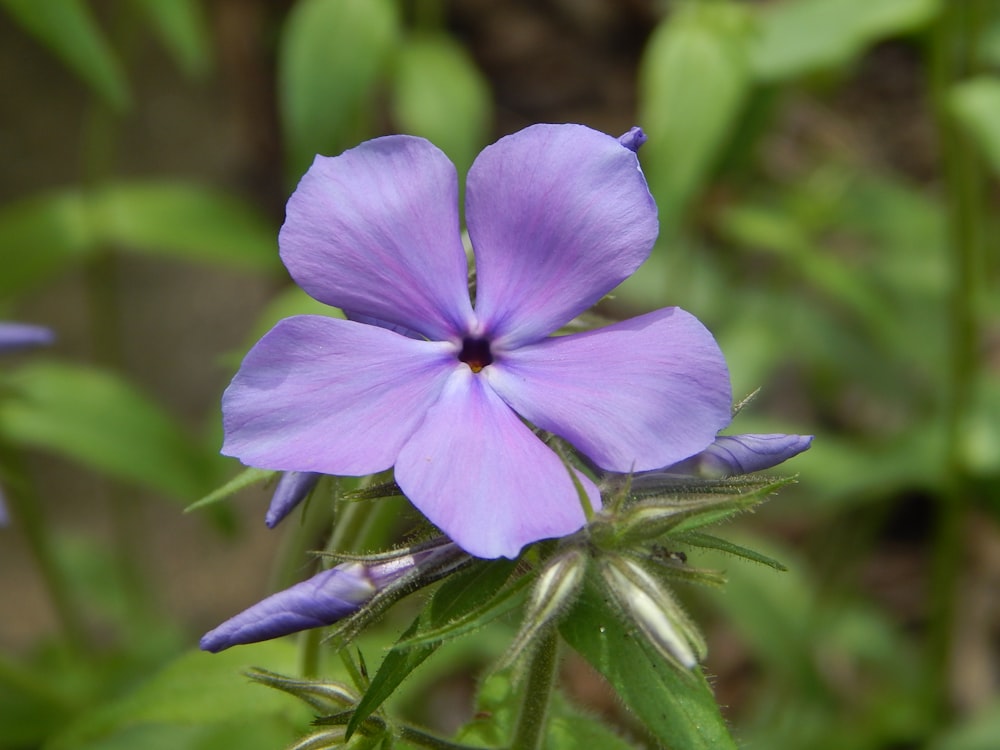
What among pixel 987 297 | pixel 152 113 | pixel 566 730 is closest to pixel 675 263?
pixel 987 297

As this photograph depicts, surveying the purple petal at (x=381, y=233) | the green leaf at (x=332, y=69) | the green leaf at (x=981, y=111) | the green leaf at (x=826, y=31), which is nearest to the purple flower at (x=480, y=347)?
the purple petal at (x=381, y=233)

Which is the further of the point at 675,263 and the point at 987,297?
the point at 675,263

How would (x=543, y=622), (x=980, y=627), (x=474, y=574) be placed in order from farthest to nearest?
(x=980, y=627) → (x=474, y=574) → (x=543, y=622)

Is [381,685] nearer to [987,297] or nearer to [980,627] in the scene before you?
[987,297]

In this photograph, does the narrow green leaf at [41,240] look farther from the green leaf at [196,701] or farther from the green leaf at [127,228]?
the green leaf at [196,701]

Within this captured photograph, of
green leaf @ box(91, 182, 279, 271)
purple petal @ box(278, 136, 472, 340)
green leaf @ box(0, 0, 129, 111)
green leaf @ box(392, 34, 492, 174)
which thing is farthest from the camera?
green leaf @ box(91, 182, 279, 271)

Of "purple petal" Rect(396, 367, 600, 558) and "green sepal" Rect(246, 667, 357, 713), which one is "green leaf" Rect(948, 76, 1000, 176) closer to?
"purple petal" Rect(396, 367, 600, 558)

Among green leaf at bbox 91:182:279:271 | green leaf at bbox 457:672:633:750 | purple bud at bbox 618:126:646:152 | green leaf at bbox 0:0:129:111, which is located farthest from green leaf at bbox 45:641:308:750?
green leaf at bbox 91:182:279:271

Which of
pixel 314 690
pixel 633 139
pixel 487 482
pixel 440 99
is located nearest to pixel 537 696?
pixel 314 690
